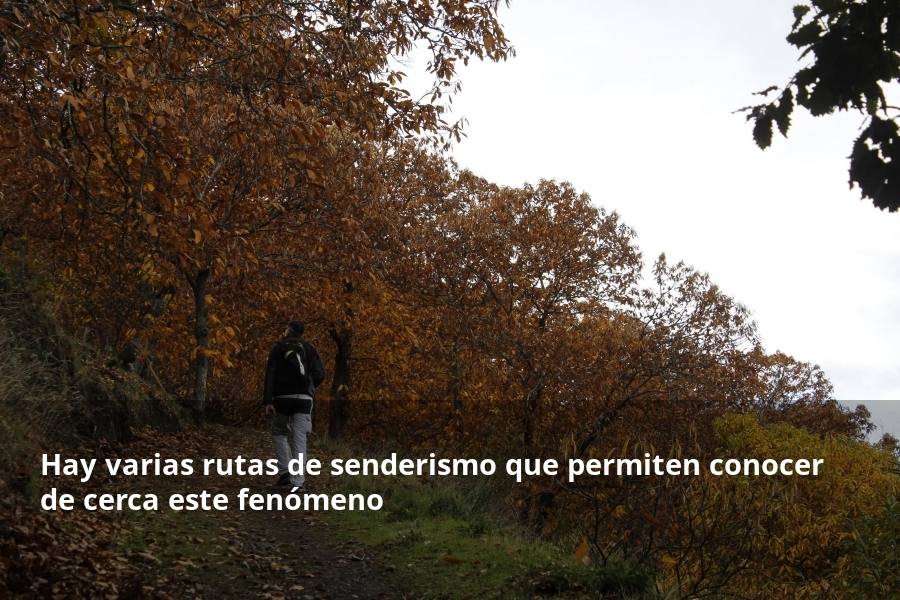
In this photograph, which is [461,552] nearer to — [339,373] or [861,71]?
[861,71]

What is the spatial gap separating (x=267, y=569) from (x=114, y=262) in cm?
829

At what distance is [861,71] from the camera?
484cm

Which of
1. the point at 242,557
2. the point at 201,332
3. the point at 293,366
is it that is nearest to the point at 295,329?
the point at 293,366

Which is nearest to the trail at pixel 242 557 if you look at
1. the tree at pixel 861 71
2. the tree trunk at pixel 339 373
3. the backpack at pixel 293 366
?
the backpack at pixel 293 366

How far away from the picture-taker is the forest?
6.99 m

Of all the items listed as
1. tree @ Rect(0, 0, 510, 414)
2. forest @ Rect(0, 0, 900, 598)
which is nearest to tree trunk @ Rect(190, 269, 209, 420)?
forest @ Rect(0, 0, 900, 598)

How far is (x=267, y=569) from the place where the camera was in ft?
25.6

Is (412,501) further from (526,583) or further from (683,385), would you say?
(683,385)

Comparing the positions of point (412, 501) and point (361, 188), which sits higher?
point (361, 188)

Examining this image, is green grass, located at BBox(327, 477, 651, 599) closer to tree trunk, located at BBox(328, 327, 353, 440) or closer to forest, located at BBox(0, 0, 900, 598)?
forest, located at BBox(0, 0, 900, 598)

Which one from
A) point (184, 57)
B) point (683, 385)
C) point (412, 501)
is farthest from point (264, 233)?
point (683, 385)

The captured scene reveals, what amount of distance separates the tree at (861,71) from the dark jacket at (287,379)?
7.50 m

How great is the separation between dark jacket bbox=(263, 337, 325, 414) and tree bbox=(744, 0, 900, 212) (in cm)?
750

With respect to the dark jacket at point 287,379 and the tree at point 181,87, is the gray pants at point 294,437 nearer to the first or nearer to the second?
the dark jacket at point 287,379
